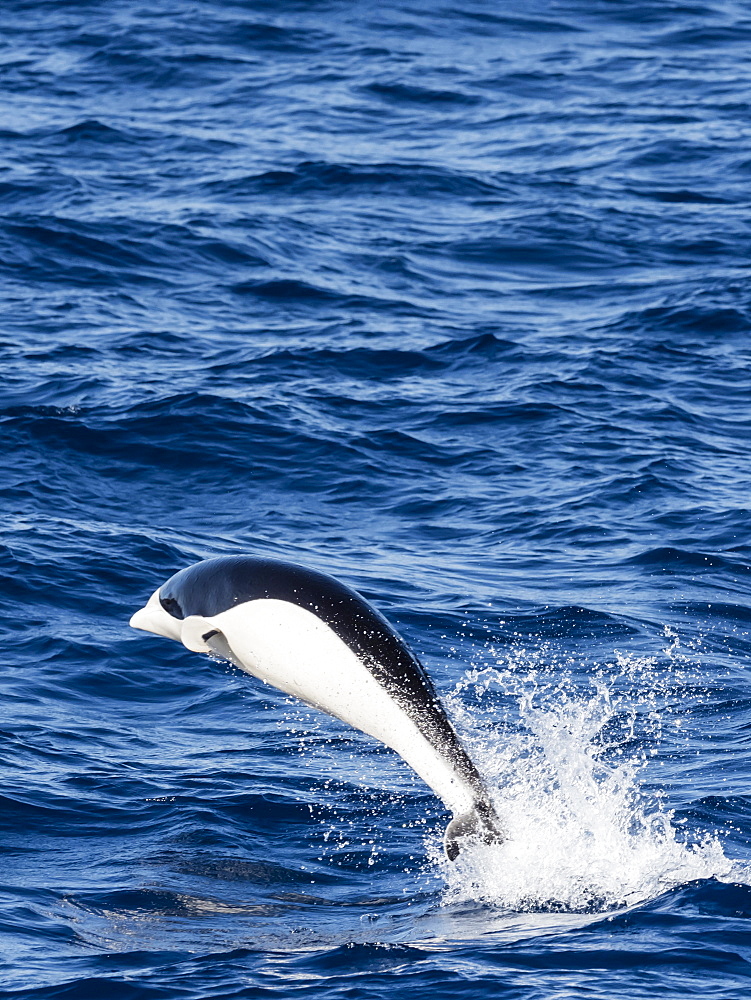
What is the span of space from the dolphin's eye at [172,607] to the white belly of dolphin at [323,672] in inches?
6.2

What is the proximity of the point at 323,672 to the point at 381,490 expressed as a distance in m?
7.59

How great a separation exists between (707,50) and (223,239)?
15324 millimetres

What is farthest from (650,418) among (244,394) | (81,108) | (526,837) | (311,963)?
(81,108)

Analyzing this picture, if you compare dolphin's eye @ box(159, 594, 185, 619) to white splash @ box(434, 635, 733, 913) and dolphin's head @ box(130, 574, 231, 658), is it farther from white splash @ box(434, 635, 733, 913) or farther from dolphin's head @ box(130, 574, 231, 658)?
white splash @ box(434, 635, 733, 913)

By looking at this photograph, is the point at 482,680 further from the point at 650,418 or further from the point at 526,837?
the point at 650,418

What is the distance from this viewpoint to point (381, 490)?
16969mm

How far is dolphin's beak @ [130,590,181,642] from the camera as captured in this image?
10.2m

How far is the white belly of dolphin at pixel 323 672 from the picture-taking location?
9.17 m

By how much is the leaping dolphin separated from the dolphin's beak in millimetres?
Answer: 163

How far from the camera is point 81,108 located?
29.8m

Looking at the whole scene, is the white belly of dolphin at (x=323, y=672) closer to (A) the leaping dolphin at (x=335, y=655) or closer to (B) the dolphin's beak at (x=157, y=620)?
(A) the leaping dolphin at (x=335, y=655)

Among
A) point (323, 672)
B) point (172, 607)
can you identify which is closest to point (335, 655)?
point (323, 672)

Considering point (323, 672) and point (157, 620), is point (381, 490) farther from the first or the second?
point (323, 672)

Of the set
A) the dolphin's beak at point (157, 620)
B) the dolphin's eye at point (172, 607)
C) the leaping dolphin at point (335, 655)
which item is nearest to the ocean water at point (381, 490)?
the leaping dolphin at point (335, 655)
